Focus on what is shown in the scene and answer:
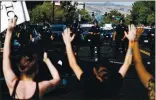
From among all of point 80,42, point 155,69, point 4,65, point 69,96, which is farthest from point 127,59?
point 69,96

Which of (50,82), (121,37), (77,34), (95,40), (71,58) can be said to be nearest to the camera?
(50,82)

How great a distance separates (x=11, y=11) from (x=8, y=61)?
0.66 m

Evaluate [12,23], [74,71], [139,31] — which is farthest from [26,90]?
[139,31]

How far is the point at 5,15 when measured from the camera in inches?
273

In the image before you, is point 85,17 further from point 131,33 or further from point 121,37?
point 131,33

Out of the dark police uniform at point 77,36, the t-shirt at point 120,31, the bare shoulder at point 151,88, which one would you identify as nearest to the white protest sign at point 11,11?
the dark police uniform at point 77,36

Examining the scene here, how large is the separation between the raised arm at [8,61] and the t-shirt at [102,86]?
0.92 meters

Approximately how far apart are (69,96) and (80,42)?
5.42ft

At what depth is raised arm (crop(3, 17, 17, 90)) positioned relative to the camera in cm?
673

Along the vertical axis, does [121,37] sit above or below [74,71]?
above

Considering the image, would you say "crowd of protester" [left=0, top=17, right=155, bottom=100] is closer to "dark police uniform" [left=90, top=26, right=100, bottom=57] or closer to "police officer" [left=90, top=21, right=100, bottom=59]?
"police officer" [left=90, top=21, right=100, bottom=59]

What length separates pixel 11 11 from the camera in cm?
695

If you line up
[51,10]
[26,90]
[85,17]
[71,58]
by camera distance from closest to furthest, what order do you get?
[26,90], [71,58], [85,17], [51,10]

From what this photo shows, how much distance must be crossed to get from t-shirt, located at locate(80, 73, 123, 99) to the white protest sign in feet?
3.61
